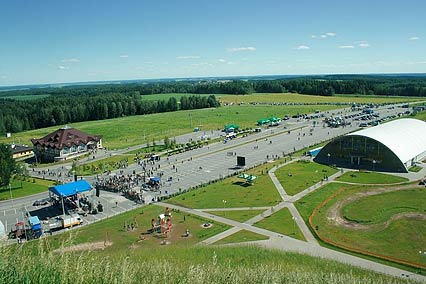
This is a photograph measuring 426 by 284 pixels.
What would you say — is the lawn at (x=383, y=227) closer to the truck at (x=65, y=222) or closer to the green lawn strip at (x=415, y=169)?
the green lawn strip at (x=415, y=169)

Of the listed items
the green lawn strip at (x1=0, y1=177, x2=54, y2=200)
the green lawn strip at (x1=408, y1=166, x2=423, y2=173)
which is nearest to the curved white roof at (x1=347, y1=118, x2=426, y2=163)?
the green lawn strip at (x1=408, y1=166, x2=423, y2=173)

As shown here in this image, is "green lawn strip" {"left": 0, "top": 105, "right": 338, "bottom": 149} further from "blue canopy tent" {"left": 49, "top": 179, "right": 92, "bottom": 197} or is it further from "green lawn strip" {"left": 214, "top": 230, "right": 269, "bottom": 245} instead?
"green lawn strip" {"left": 214, "top": 230, "right": 269, "bottom": 245}

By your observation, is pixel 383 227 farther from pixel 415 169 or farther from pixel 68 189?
pixel 68 189

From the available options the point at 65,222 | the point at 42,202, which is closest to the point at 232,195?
the point at 65,222

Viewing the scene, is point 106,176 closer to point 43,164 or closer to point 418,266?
point 43,164

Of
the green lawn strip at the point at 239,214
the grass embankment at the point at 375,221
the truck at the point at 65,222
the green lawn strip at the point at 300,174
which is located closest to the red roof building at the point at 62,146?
the truck at the point at 65,222
